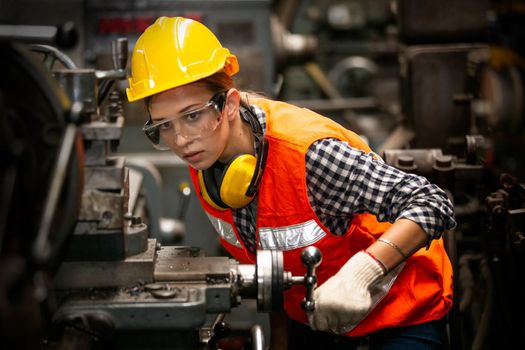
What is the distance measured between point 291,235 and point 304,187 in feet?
0.47

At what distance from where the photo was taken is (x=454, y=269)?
228 cm

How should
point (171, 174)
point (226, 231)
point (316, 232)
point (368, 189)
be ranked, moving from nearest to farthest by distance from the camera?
point (368, 189) < point (316, 232) < point (226, 231) < point (171, 174)

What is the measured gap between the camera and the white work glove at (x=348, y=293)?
167cm

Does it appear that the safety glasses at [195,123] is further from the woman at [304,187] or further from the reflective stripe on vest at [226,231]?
the reflective stripe on vest at [226,231]

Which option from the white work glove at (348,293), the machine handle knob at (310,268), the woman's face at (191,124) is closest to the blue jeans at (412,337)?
the white work glove at (348,293)

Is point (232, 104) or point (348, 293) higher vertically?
point (232, 104)

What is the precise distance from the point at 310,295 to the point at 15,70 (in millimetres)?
773

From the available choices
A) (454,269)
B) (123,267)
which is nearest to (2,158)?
A: (123,267)

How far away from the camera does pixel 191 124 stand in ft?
6.06

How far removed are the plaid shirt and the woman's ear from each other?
0.75 feet

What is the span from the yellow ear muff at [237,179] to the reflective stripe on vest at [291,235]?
111 millimetres

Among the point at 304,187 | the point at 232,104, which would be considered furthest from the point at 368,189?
the point at 232,104

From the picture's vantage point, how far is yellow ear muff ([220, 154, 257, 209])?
73.4 inches

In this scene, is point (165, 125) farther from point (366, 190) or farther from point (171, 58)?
point (366, 190)
